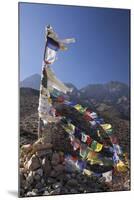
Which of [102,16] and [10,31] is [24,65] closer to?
[10,31]

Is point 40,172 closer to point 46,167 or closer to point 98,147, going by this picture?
point 46,167

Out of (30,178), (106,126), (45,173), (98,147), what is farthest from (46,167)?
(106,126)

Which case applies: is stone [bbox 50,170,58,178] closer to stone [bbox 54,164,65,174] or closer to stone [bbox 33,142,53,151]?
stone [bbox 54,164,65,174]

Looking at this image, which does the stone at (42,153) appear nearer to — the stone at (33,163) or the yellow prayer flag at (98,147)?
the stone at (33,163)

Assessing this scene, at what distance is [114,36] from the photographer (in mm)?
4297

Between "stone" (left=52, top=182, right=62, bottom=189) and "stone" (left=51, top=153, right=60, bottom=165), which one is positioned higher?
"stone" (left=51, top=153, right=60, bottom=165)

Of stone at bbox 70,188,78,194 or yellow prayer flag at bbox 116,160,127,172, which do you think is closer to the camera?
stone at bbox 70,188,78,194

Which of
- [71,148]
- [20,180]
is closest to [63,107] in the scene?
[71,148]

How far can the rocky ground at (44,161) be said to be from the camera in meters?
4.07

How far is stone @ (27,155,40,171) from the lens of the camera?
4.08 m

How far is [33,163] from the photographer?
4094 mm

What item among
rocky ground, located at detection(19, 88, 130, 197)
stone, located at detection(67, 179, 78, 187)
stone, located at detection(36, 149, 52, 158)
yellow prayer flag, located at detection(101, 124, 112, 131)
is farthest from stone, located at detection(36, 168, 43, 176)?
yellow prayer flag, located at detection(101, 124, 112, 131)

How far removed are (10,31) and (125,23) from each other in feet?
3.11

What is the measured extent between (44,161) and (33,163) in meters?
0.09
